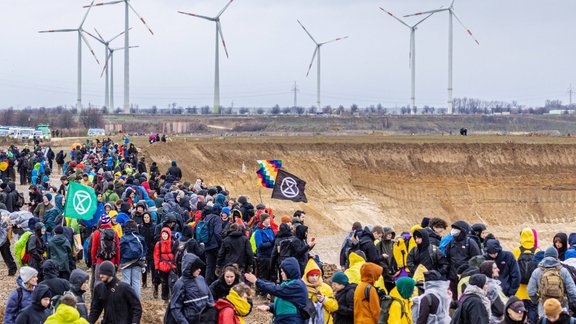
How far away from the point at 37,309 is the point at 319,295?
340 cm

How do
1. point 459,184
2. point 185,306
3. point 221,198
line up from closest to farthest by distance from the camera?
point 185,306, point 221,198, point 459,184

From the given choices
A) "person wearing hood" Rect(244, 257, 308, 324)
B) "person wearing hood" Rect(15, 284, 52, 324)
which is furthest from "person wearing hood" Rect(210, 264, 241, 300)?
"person wearing hood" Rect(15, 284, 52, 324)

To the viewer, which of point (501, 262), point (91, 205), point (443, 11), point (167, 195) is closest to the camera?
point (501, 262)

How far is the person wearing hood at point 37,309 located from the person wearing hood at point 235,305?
2.16 meters

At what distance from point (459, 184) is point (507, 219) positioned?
5918 millimetres

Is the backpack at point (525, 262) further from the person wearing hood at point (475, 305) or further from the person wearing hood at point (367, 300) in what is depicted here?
the person wearing hood at point (367, 300)

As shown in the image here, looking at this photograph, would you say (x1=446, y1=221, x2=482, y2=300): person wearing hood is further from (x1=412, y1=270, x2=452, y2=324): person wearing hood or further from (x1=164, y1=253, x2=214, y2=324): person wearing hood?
(x1=164, y1=253, x2=214, y2=324): person wearing hood

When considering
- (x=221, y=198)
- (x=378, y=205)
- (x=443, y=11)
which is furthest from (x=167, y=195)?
(x=443, y=11)

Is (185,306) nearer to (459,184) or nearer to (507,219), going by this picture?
(507,219)

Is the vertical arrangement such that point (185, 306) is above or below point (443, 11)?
below

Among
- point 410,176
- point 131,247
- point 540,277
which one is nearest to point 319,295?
point 540,277

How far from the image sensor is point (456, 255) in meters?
15.5

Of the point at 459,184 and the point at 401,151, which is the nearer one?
the point at 459,184

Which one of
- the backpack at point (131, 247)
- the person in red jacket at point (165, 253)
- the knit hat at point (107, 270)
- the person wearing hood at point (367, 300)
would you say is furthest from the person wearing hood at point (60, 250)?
the person wearing hood at point (367, 300)
